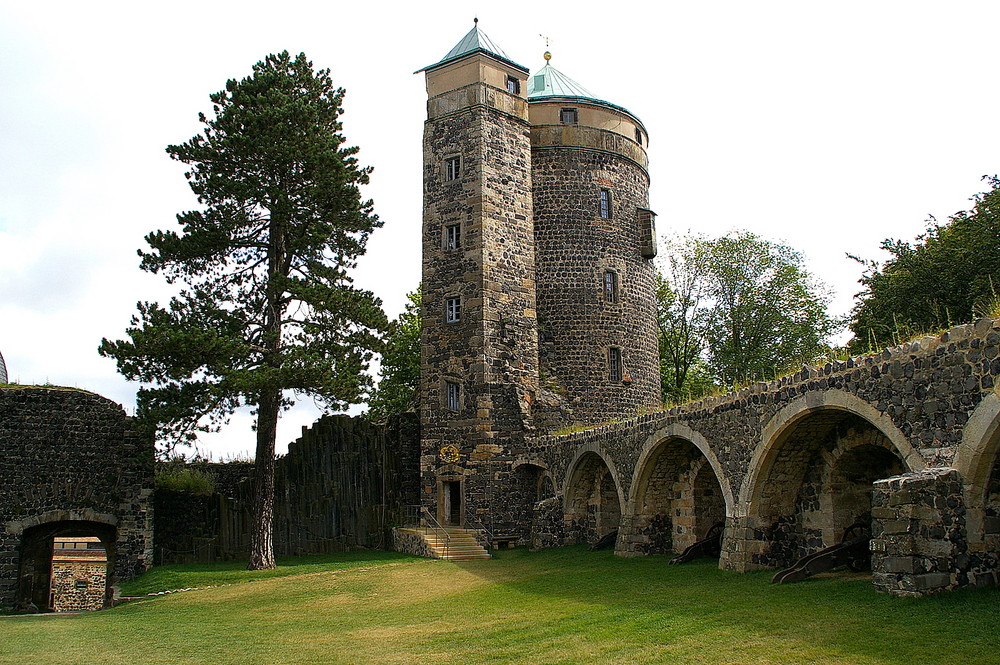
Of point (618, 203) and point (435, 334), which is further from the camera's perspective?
point (618, 203)

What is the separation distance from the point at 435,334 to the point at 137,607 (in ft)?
37.0

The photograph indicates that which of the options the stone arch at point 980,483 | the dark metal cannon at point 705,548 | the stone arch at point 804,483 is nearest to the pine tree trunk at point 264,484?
the dark metal cannon at point 705,548

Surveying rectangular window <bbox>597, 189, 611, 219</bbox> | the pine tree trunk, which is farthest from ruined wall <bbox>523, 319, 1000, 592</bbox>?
rectangular window <bbox>597, 189, 611, 219</bbox>

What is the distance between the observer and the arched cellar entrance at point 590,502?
2102cm

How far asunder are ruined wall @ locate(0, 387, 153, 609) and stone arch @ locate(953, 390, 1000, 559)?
18545mm

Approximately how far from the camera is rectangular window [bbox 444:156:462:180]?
2495cm

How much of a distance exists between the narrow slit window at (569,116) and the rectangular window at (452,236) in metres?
6.90

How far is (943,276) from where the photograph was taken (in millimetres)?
19859

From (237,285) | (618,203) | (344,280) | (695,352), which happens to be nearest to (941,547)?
(344,280)

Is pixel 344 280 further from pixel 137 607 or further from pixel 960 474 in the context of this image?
pixel 960 474

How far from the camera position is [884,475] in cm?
1336

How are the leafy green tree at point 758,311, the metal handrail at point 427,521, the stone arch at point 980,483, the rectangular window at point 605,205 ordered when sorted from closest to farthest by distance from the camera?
1. the stone arch at point 980,483
2. the metal handrail at point 427,521
3. the rectangular window at point 605,205
4. the leafy green tree at point 758,311

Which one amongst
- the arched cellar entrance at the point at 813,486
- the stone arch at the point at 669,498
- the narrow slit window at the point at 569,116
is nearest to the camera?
the arched cellar entrance at the point at 813,486

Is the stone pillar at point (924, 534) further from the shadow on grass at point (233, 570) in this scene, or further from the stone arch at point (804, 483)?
the shadow on grass at point (233, 570)
